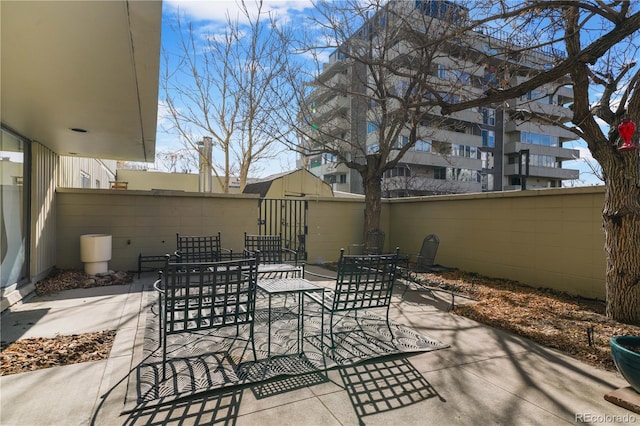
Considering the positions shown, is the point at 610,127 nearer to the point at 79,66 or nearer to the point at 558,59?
the point at 558,59

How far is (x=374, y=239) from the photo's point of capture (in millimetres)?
8328

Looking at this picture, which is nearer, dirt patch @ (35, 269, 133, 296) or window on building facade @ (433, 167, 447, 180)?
dirt patch @ (35, 269, 133, 296)

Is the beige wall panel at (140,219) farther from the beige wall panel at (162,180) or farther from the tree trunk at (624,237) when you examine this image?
the beige wall panel at (162,180)

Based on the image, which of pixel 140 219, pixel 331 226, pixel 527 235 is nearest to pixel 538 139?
pixel 331 226

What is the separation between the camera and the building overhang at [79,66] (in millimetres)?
2182

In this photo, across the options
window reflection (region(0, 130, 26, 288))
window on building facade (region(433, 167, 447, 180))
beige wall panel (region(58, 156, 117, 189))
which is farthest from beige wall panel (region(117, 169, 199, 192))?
window on building facade (region(433, 167, 447, 180))

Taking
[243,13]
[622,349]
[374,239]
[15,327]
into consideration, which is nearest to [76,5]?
[15,327]

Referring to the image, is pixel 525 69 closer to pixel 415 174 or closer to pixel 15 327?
pixel 15 327

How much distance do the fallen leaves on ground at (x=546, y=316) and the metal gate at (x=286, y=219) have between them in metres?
3.41

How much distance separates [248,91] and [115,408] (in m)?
10.5

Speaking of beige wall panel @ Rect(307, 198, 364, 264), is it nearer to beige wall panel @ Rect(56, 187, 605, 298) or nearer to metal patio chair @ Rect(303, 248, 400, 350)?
beige wall panel @ Rect(56, 187, 605, 298)

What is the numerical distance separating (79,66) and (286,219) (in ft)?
20.4

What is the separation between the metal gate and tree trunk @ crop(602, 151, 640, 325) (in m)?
5.65

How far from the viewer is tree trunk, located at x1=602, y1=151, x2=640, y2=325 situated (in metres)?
3.98
